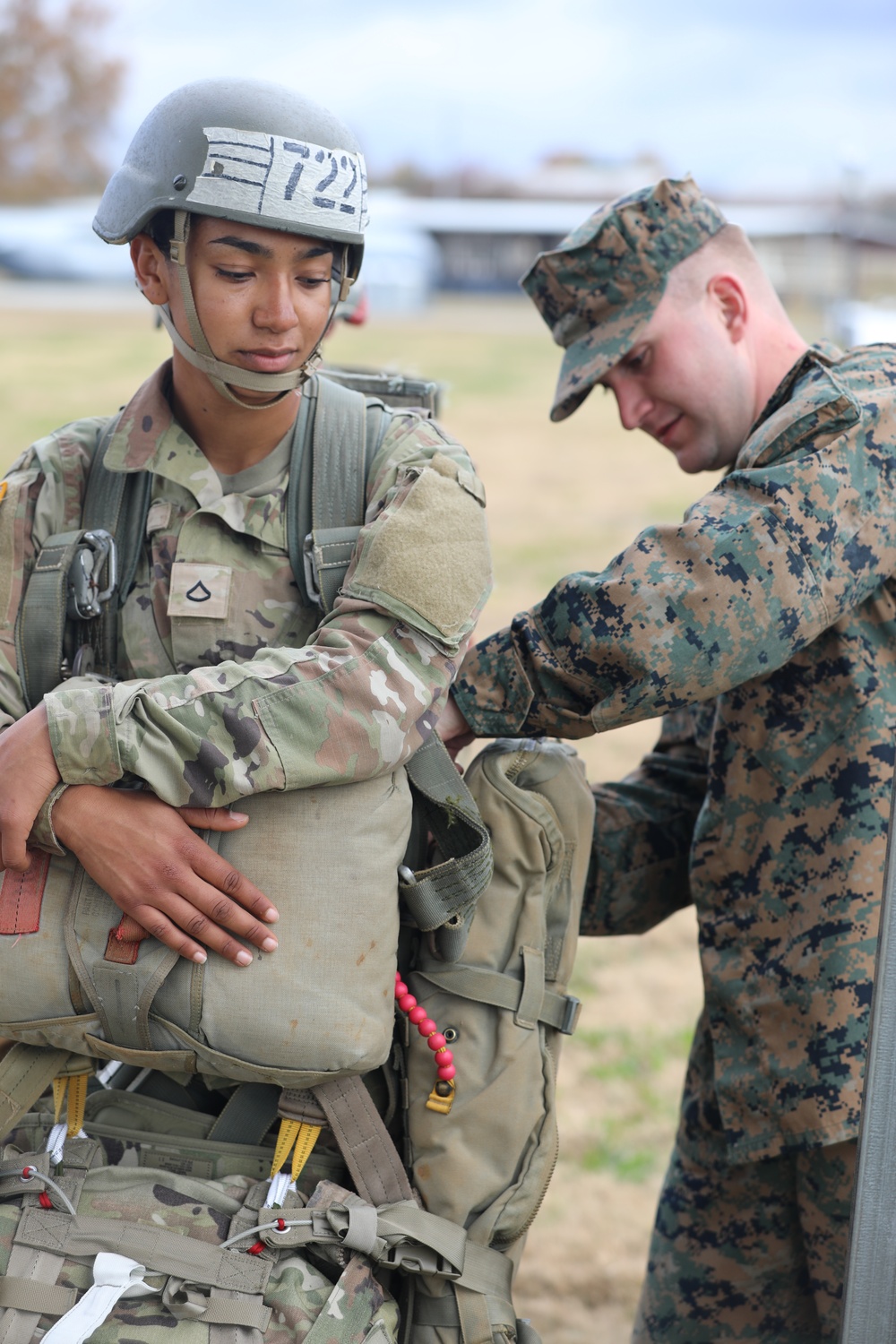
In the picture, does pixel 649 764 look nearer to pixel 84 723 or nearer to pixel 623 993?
pixel 84 723

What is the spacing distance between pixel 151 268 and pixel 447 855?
1171 millimetres

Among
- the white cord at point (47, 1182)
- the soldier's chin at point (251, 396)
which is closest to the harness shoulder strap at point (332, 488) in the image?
the soldier's chin at point (251, 396)

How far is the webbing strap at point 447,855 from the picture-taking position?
2344mm

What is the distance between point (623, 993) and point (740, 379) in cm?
369

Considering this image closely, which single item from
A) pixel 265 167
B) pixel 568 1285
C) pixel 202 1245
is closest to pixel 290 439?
pixel 265 167

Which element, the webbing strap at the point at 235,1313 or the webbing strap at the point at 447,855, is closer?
the webbing strap at the point at 235,1313

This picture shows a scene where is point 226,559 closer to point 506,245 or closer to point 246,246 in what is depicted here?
point 246,246

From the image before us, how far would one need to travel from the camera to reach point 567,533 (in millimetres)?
15578

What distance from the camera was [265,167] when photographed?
2225 millimetres

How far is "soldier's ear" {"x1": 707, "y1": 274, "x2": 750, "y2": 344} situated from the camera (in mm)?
3035

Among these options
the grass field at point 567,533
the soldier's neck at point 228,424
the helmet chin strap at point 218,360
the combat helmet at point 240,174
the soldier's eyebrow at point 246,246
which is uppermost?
the combat helmet at point 240,174

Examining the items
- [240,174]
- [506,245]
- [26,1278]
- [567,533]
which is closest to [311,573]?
[240,174]

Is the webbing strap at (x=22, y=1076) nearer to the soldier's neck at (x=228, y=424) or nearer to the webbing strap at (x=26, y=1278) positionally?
the webbing strap at (x=26, y=1278)

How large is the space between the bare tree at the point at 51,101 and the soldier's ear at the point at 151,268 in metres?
46.4
